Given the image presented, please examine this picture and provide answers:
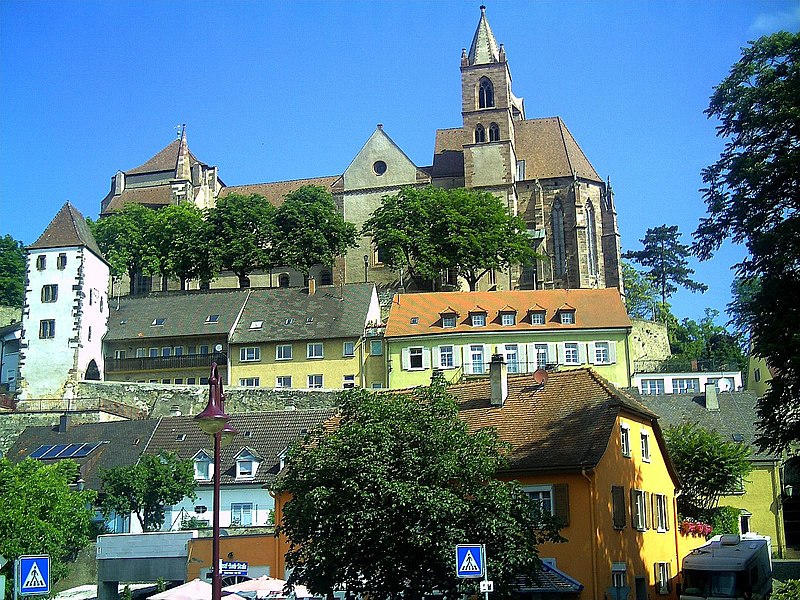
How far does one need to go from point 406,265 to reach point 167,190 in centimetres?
3710

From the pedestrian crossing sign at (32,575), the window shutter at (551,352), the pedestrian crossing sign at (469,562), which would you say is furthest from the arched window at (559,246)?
the pedestrian crossing sign at (32,575)

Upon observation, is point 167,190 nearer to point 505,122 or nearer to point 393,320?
point 505,122

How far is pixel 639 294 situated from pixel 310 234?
4079cm

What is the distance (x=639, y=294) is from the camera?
118 metres

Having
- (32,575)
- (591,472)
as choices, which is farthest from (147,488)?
(32,575)

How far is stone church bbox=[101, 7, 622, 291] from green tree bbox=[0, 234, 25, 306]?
1075 cm

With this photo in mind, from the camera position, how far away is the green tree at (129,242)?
94.6 metres

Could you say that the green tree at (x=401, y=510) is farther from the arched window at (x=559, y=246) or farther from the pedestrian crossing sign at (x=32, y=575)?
the arched window at (x=559, y=246)

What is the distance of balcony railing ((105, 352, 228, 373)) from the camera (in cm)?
7731

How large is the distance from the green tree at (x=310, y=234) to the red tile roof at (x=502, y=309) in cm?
1781

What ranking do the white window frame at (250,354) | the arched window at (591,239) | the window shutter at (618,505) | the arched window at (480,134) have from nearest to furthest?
1. the window shutter at (618,505)
2. the white window frame at (250,354)
3. the arched window at (591,239)
4. the arched window at (480,134)

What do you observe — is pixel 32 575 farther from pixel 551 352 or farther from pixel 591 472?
pixel 551 352

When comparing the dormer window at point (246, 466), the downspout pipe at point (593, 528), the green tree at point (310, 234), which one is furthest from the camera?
the green tree at point (310, 234)

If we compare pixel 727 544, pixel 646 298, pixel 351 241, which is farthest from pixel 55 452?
pixel 646 298
